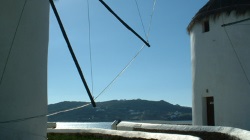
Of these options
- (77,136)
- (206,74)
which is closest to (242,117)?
(206,74)

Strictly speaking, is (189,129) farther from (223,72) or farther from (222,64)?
(222,64)

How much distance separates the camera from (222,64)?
12.7m

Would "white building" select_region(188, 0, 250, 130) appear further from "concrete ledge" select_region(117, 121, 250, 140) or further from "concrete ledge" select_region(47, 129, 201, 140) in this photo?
"concrete ledge" select_region(47, 129, 201, 140)

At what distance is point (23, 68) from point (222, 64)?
325 inches

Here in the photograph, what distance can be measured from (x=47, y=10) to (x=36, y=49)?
3.05 feet

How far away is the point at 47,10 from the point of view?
7.14m

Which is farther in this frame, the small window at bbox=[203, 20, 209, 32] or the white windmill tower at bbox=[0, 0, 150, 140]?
the small window at bbox=[203, 20, 209, 32]

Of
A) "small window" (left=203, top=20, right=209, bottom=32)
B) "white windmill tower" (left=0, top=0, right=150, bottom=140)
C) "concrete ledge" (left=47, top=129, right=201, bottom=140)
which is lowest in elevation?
"concrete ledge" (left=47, top=129, right=201, bottom=140)

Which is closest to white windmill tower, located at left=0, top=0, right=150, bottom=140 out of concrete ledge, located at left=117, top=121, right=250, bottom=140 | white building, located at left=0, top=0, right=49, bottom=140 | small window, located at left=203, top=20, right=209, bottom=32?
white building, located at left=0, top=0, right=49, bottom=140

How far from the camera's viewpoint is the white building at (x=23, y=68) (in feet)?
19.4

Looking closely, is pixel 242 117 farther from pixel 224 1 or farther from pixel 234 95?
pixel 224 1

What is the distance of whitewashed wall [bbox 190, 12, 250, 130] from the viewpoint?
12.1 m

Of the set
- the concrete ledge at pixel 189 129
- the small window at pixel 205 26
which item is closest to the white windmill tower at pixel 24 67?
the concrete ledge at pixel 189 129

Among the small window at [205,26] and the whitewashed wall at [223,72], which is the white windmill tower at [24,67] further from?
the small window at [205,26]
